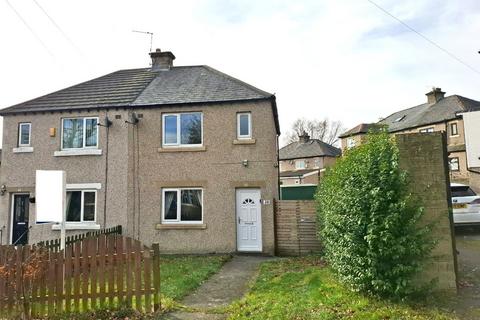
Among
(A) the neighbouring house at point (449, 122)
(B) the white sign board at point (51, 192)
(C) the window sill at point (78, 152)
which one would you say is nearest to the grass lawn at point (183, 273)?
(B) the white sign board at point (51, 192)

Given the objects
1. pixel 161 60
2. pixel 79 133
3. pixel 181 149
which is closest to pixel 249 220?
pixel 181 149

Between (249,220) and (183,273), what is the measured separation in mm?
4028

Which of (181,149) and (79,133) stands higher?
(79,133)

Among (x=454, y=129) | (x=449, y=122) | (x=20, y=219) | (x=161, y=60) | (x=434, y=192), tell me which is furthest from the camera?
→ (x=449, y=122)

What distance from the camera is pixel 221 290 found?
788cm

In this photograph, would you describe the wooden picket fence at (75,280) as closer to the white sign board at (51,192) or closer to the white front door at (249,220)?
the white sign board at (51,192)

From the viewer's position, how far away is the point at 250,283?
8.46 m

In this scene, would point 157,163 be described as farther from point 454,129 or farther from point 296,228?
point 454,129

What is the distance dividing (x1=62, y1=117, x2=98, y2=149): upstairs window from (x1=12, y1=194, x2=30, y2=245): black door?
8.80 ft

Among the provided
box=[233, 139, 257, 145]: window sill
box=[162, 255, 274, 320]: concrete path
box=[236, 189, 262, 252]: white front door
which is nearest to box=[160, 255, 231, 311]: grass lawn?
box=[162, 255, 274, 320]: concrete path

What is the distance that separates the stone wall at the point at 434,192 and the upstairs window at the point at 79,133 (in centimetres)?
1143

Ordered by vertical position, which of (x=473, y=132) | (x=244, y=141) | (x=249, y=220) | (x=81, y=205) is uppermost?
(x=473, y=132)

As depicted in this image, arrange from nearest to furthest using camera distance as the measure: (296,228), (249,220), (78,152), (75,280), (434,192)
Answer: (75,280), (434,192), (296,228), (249,220), (78,152)

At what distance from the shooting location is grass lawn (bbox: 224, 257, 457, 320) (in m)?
5.59
